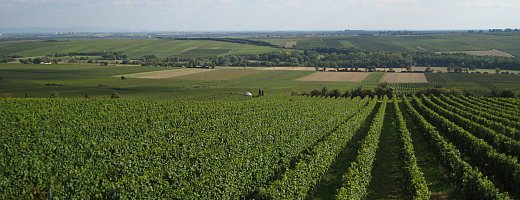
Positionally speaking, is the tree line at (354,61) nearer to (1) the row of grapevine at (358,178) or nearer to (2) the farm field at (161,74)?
(2) the farm field at (161,74)

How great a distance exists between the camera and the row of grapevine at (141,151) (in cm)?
1614

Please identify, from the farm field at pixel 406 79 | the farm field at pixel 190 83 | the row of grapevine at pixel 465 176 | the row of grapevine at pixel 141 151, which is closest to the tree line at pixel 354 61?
the farm field at pixel 406 79

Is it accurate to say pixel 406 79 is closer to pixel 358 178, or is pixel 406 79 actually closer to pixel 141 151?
pixel 141 151

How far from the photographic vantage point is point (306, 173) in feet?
65.8

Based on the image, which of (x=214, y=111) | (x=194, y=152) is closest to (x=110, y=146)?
(x=194, y=152)

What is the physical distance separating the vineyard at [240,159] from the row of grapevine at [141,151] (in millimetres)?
62

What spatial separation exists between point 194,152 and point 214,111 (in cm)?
2293

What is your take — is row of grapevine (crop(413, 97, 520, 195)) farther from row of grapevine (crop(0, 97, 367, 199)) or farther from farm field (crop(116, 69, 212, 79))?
farm field (crop(116, 69, 212, 79))

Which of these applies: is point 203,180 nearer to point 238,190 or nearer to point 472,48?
point 238,190

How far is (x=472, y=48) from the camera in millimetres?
181125

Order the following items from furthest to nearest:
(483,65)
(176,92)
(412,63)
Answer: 1. (412,63)
2. (483,65)
3. (176,92)

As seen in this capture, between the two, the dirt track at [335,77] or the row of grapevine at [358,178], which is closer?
the row of grapevine at [358,178]

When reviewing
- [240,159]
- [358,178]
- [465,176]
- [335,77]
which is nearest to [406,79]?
[335,77]

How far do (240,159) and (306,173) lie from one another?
Result: 3051mm
